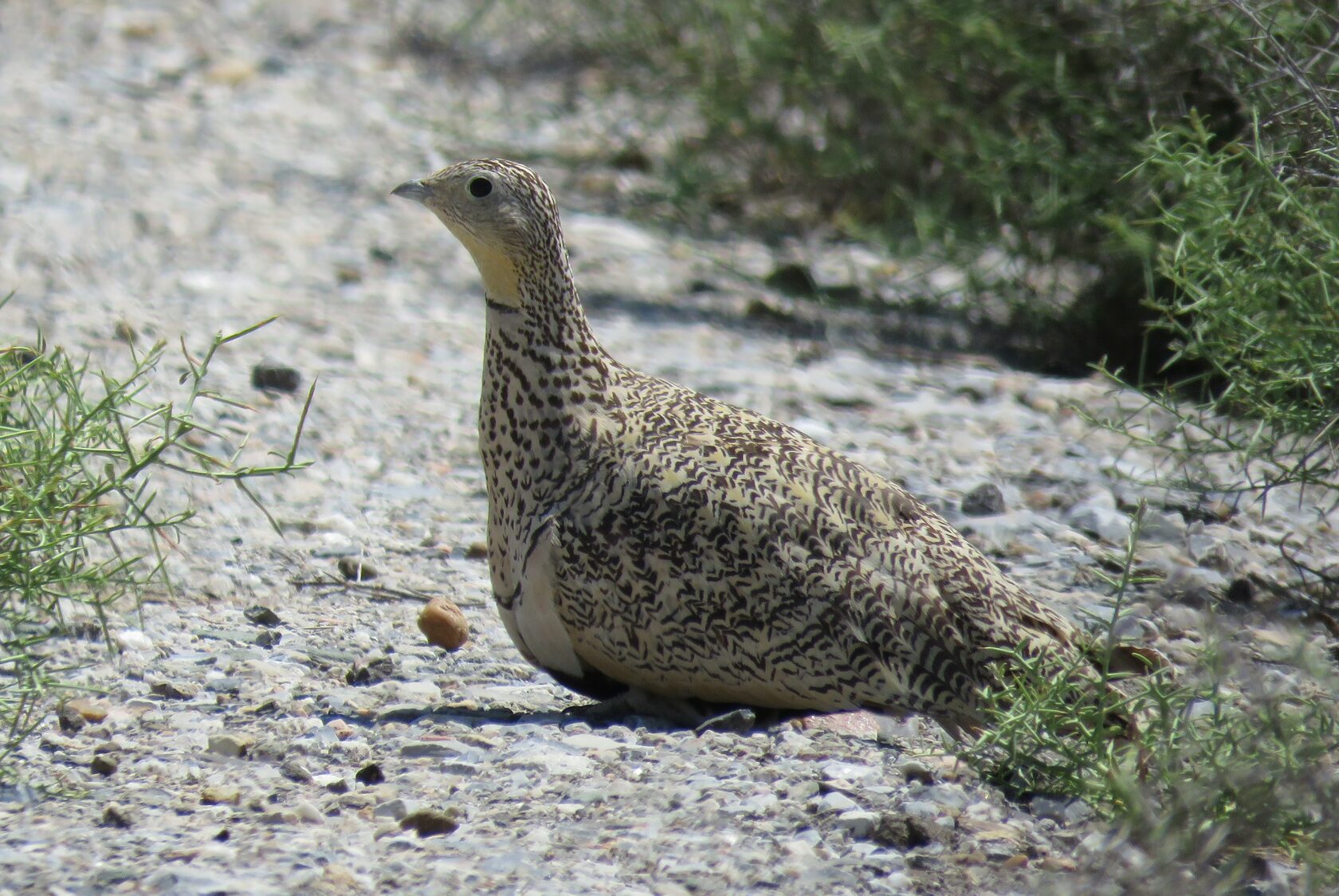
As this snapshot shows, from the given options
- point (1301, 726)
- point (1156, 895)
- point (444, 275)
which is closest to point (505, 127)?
point (444, 275)

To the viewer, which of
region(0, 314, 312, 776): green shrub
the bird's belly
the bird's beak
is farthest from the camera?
the bird's beak

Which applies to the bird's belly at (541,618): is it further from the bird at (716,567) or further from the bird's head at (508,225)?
the bird's head at (508,225)

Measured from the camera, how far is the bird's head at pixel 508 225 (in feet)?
14.9

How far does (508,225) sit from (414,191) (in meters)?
0.35

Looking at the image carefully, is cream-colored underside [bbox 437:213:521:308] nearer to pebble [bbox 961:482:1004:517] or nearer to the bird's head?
the bird's head

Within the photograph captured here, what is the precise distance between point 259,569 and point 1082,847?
286cm

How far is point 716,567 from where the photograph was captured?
13.7 ft

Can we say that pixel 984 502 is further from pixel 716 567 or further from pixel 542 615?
pixel 542 615

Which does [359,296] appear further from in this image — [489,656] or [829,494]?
[829,494]

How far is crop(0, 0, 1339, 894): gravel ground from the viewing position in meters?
3.48

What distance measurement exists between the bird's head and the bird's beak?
13 cm

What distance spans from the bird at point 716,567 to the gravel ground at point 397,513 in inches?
5.9

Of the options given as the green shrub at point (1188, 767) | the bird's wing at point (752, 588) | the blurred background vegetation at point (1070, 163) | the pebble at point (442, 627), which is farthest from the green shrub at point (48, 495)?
the blurred background vegetation at point (1070, 163)

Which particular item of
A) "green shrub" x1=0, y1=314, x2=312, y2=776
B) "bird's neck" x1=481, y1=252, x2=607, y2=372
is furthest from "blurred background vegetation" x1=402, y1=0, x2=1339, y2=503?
"green shrub" x1=0, y1=314, x2=312, y2=776
